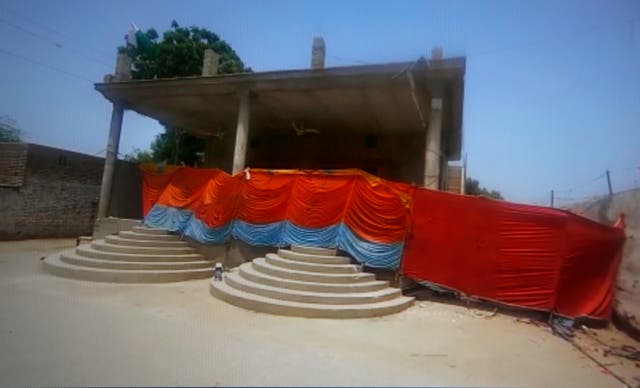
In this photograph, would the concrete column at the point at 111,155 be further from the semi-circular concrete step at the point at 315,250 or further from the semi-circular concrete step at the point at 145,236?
the semi-circular concrete step at the point at 315,250

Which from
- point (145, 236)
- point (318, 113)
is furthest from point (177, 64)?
point (145, 236)

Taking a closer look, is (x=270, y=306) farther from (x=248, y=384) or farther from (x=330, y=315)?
(x=248, y=384)

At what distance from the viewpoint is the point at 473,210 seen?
25.9 feet

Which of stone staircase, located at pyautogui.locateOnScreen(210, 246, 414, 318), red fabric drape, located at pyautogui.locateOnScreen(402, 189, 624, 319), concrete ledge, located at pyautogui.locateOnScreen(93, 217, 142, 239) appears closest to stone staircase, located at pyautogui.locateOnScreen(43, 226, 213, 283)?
concrete ledge, located at pyautogui.locateOnScreen(93, 217, 142, 239)

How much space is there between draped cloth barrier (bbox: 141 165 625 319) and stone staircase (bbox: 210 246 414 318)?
1.72ft

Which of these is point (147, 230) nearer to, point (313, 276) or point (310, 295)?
point (313, 276)

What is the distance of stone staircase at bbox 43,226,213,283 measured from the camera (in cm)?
838

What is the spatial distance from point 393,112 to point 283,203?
4766mm

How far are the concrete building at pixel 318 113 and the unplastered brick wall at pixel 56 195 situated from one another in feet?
5.97

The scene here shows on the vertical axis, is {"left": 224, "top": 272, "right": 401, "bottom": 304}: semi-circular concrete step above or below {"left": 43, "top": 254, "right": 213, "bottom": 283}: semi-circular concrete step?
→ above

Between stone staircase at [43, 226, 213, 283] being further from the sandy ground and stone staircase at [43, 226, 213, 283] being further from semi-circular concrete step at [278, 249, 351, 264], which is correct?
semi-circular concrete step at [278, 249, 351, 264]

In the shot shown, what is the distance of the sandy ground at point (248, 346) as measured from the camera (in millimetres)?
3959

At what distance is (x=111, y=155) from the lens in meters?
13.0

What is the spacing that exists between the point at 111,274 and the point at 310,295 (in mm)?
4703
